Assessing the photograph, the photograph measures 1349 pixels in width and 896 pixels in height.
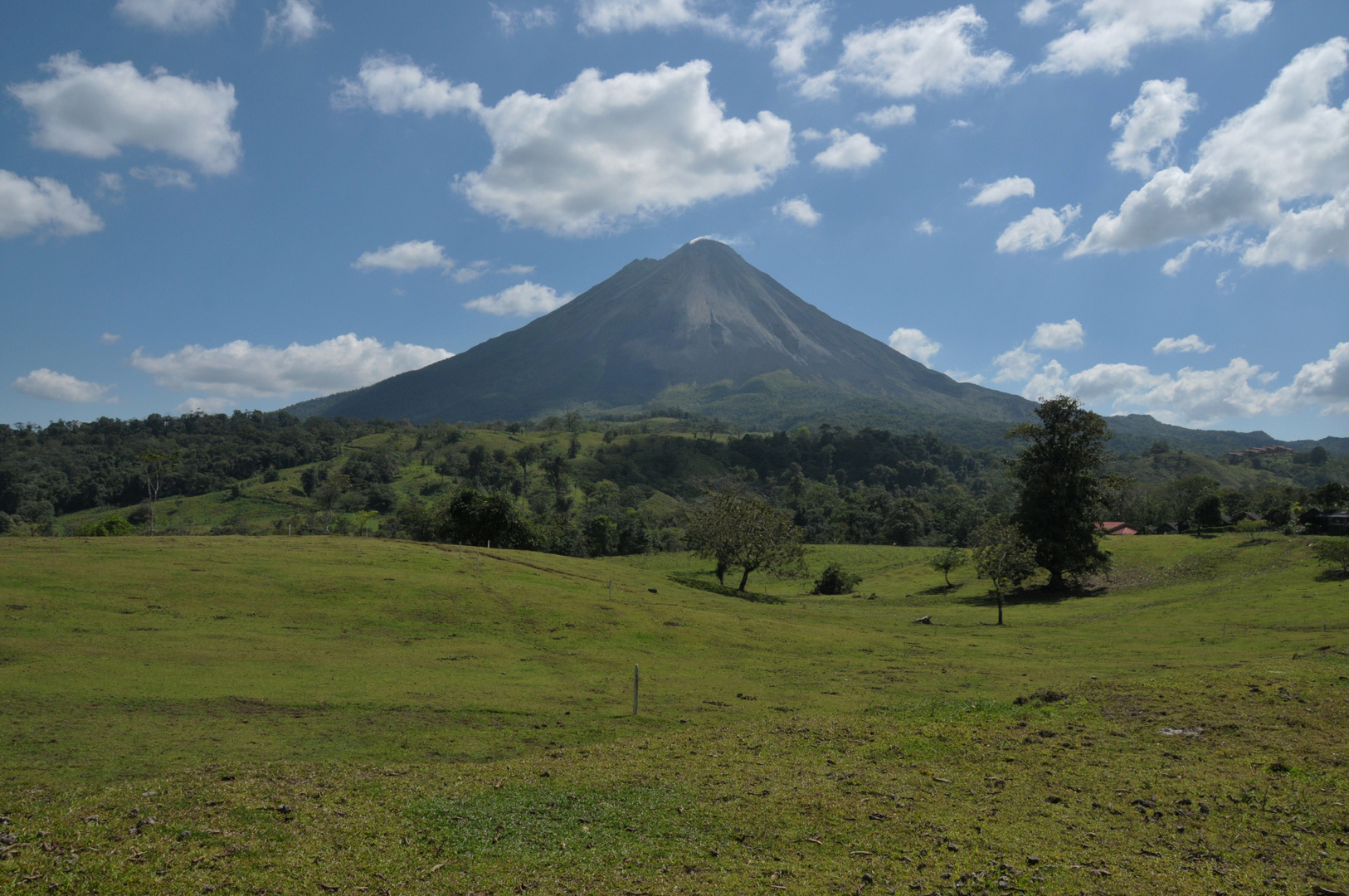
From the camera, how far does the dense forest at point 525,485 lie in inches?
3607

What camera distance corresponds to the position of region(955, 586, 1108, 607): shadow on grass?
49188 millimetres

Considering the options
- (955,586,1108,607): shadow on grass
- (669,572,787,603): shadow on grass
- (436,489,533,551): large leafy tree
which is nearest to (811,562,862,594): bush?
(669,572,787,603): shadow on grass

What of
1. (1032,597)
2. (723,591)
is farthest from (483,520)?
(1032,597)

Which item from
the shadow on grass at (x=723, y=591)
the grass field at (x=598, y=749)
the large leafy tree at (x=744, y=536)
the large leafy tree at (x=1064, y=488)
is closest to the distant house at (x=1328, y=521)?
the large leafy tree at (x=1064, y=488)

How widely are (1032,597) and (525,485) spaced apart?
10968 centimetres

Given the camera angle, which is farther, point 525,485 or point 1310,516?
point 525,485

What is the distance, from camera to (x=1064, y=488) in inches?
2019

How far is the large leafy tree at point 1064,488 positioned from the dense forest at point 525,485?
Answer: 2113 mm

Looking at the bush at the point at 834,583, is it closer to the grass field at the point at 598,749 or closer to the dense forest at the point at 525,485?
the dense forest at the point at 525,485

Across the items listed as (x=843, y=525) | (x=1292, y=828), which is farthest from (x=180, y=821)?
(x=843, y=525)

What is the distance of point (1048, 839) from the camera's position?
9117 mm

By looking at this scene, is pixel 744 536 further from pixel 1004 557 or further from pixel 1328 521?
pixel 1328 521

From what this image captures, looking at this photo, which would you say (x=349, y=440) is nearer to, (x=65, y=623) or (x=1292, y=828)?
(x=65, y=623)

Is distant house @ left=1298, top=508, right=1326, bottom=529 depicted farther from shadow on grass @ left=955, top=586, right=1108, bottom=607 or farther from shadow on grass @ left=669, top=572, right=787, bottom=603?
shadow on grass @ left=669, top=572, right=787, bottom=603
